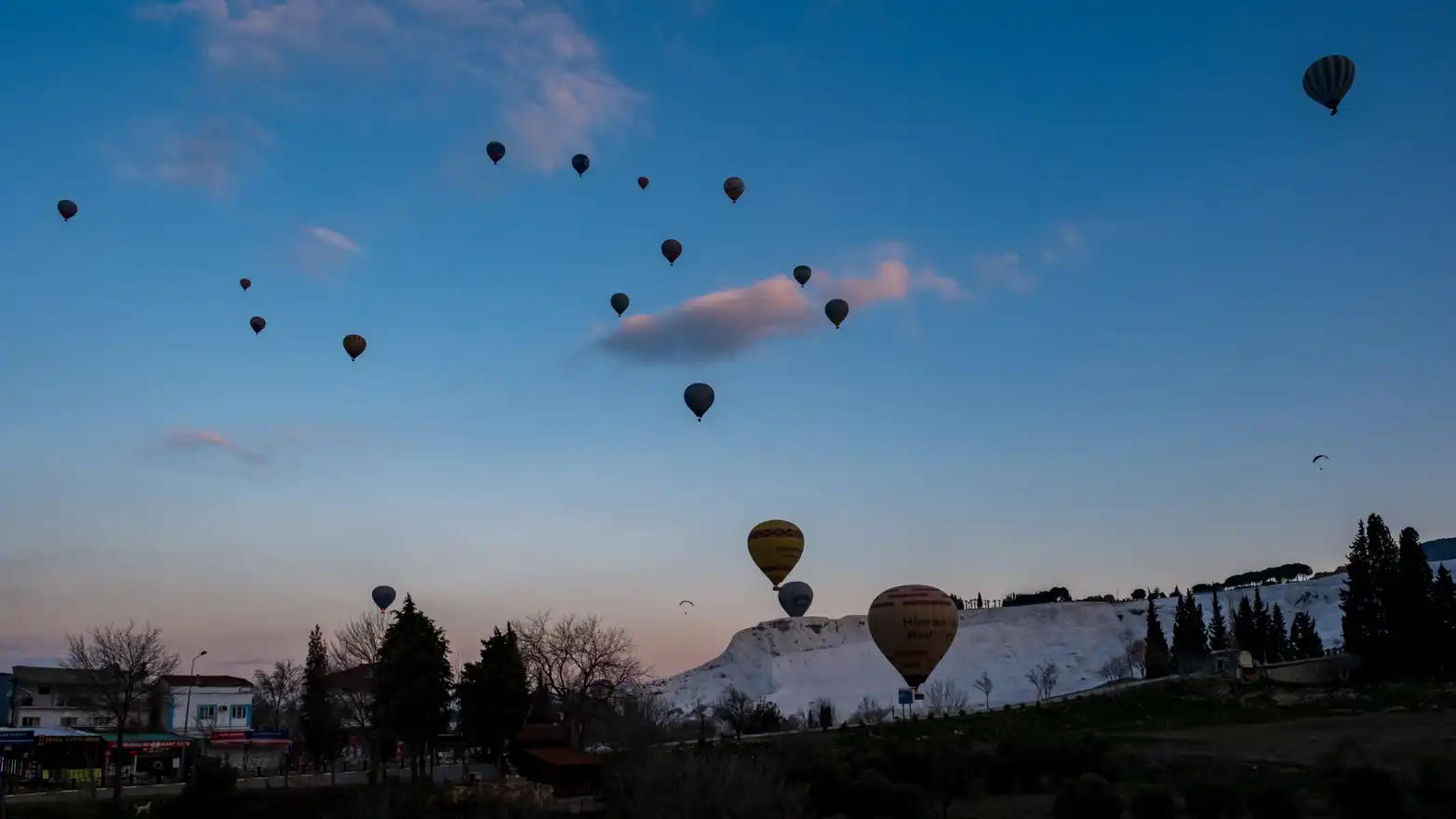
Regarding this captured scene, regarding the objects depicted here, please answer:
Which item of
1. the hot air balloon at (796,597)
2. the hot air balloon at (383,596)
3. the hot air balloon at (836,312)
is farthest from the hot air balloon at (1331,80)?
the hot air balloon at (383,596)

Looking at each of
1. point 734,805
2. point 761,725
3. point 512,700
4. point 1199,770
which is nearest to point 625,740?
point 512,700

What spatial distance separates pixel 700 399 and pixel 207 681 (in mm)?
73971

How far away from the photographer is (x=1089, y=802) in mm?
32562

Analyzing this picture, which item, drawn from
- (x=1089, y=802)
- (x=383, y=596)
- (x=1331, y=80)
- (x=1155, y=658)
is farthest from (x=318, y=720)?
(x=1155, y=658)

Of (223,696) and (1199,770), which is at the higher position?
(223,696)

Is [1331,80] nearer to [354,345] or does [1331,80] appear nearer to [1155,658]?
[354,345]

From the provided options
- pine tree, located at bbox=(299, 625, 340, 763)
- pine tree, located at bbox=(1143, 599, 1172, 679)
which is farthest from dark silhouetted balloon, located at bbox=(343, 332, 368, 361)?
pine tree, located at bbox=(1143, 599, 1172, 679)

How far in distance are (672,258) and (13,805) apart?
38232mm

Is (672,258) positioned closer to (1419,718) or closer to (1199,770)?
(1199,770)

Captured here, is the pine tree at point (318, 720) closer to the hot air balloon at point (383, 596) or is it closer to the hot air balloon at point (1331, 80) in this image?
the hot air balloon at point (383, 596)

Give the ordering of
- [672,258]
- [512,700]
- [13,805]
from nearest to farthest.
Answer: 1. [13,805]
2. [672,258]
3. [512,700]

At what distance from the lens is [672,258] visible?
55344mm

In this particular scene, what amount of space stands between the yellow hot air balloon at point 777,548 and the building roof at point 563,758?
13.3 m

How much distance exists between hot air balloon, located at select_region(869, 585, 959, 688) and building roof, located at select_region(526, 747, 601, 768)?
17.1 meters
